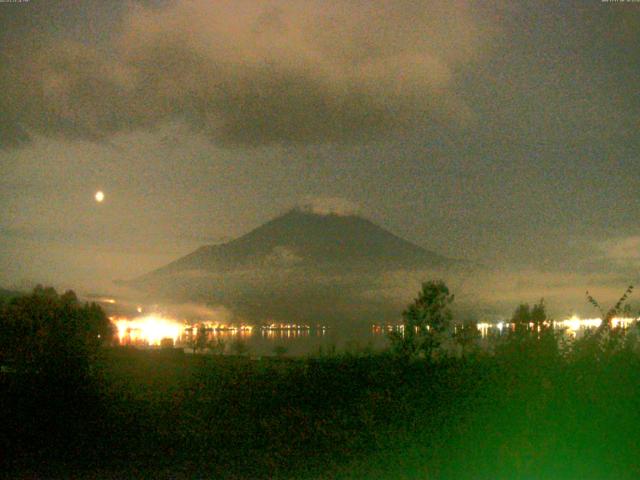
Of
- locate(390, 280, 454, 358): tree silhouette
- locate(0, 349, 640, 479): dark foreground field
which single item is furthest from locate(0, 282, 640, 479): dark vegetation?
locate(390, 280, 454, 358): tree silhouette

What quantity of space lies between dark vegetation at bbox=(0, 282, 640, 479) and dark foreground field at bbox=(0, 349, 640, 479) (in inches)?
0.8

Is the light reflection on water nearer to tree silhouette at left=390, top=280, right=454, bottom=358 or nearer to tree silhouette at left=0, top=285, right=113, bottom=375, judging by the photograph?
tree silhouette at left=390, top=280, right=454, bottom=358

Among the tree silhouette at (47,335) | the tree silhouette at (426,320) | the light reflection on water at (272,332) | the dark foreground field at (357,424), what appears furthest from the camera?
the tree silhouette at (426,320)

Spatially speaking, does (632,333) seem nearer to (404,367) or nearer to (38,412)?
(404,367)

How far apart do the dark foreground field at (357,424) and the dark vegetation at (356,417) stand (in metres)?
0.02

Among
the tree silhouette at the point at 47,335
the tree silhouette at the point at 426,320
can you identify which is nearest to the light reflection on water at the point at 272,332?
the tree silhouette at the point at 426,320

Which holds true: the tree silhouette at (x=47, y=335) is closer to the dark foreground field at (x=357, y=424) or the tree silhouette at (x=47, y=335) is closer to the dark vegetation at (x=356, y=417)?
the dark vegetation at (x=356, y=417)

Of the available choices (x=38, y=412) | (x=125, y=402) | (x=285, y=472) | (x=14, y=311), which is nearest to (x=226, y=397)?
(x=125, y=402)

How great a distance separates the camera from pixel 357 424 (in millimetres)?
9484

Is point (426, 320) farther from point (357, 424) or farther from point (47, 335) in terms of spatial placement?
point (357, 424)

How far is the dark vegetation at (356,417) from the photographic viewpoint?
793 centimetres

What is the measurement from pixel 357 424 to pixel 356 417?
165mm

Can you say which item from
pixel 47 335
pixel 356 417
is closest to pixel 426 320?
pixel 47 335

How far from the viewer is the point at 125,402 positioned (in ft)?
38.7
